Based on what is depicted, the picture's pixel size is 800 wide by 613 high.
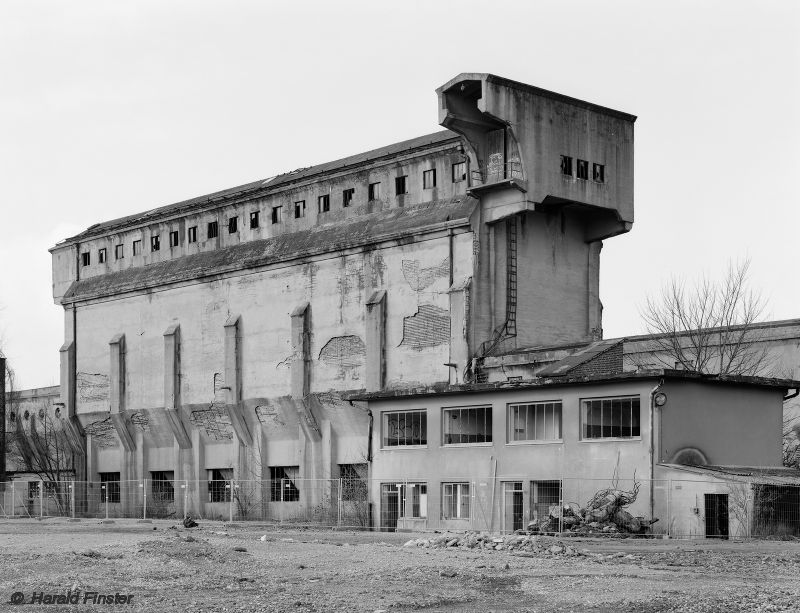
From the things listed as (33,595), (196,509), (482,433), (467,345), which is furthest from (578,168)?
(33,595)

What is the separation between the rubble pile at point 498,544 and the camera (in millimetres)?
27125

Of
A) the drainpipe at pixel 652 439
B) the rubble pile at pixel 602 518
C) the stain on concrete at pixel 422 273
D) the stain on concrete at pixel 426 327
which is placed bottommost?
the rubble pile at pixel 602 518

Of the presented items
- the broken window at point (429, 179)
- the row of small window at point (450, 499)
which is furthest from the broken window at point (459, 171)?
the row of small window at point (450, 499)

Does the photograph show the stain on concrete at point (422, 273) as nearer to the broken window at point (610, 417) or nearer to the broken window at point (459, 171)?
the broken window at point (459, 171)

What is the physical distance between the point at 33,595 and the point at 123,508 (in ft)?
134

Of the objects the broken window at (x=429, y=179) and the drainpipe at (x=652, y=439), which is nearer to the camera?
the drainpipe at (x=652, y=439)

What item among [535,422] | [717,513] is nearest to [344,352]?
[535,422]

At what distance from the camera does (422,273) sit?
47.2 metres

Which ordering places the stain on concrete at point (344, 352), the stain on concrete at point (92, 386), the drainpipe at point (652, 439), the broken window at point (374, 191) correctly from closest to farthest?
the drainpipe at point (652, 439) → the stain on concrete at point (344, 352) → the broken window at point (374, 191) → the stain on concrete at point (92, 386)

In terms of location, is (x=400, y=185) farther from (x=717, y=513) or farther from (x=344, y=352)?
(x=717, y=513)

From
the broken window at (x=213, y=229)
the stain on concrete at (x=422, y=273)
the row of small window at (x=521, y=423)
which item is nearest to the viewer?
the row of small window at (x=521, y=423)

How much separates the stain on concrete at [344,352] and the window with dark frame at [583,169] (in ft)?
32.0

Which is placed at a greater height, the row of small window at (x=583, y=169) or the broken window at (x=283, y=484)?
the row of small window at (x=583, y=169)

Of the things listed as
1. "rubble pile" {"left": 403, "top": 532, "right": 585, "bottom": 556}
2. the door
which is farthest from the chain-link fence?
"rubble pile" {"left": 403, "top": 532, "right": 585, "bottom": 556}
